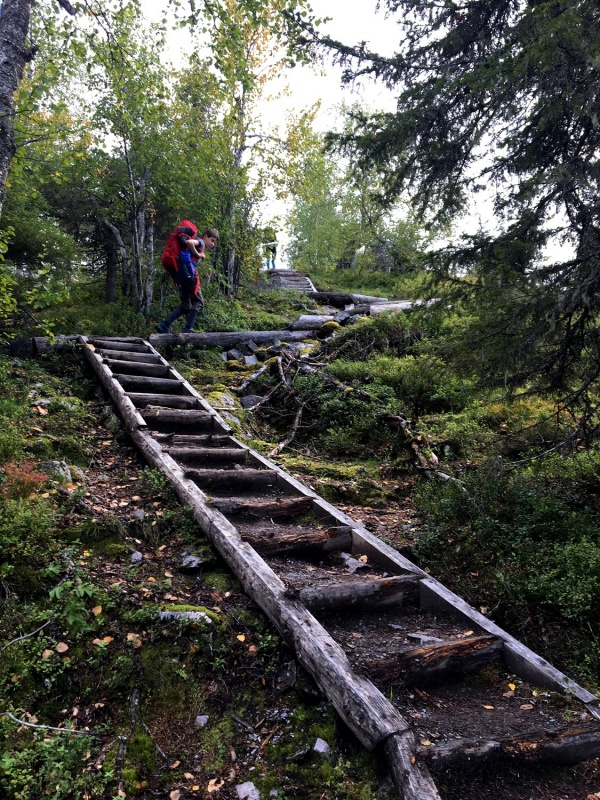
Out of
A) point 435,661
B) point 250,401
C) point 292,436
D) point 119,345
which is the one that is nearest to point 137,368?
point 119,345

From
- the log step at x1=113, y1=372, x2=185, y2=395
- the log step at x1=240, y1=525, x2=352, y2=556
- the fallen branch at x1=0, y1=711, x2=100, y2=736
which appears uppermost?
the log step at x1=113, y1=372, x2=185, y2=395

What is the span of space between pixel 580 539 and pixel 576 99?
359 cm

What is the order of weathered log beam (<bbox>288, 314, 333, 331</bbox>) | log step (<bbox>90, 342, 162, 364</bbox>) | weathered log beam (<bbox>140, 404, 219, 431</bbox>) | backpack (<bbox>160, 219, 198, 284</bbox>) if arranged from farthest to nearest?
weathered log beam (<bbox>288, 314, 333, 331</bbox>)
backpack (<bbox>160, 219, 198, 284</bbox>)
log step (<bbox>90, 342, 162, 364</bbox>)
weathered log beam (<bbox>140, 404, 219, 431</bbox>)

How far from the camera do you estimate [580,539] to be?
4398 mm

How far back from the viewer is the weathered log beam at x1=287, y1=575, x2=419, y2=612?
3.53 metres

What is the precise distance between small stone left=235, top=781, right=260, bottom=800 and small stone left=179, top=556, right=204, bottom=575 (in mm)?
1765

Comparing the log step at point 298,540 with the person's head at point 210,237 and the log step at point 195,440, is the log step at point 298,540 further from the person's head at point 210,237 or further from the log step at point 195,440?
the person's head at point 210,237

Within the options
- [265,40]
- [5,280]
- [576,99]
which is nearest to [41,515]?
[5,280]

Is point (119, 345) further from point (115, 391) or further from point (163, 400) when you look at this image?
point (163, 400)

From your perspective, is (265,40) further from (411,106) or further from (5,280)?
(5,280)

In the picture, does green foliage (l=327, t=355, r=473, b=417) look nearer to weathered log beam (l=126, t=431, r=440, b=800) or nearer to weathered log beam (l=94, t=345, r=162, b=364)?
weathered log beam (l=94, t=345, r=162, b=364)

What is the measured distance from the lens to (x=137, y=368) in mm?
8641

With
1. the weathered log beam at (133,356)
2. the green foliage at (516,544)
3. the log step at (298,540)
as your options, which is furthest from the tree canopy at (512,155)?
the weathered log beam at (133,356)

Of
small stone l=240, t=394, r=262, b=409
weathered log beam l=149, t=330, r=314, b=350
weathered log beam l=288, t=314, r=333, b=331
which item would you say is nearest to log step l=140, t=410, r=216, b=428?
small stone l=240, t=394, r=262, b=409
